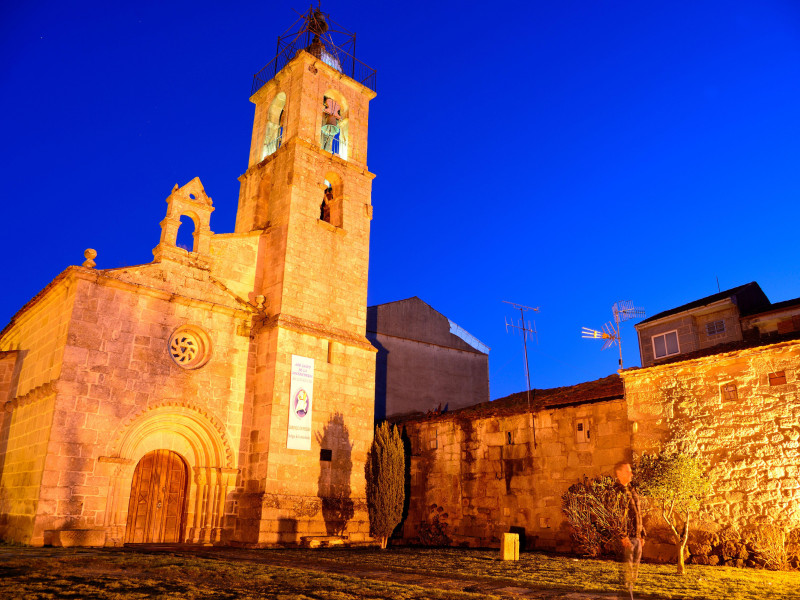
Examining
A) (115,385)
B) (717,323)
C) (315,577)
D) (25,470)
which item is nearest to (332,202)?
(115,385)

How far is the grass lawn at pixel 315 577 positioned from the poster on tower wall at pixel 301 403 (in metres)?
3.96

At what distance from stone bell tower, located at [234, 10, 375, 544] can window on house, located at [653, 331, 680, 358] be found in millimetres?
14678

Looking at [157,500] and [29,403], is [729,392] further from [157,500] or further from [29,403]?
[29,403]

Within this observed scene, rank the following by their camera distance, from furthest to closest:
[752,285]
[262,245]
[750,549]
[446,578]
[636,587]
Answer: [752,285] < [262,245] < [750,549] < [446,578] < [636,587]

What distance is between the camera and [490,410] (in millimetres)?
17688

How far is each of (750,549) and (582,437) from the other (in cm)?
458

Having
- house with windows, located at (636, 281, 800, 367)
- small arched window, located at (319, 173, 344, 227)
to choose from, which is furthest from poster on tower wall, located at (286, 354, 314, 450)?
house with windows, located at (636, 281, 800, 367)

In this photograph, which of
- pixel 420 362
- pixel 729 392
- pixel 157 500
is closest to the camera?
pixel 729 392

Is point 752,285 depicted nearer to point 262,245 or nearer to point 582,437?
point 582,437

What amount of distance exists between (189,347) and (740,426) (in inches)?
531

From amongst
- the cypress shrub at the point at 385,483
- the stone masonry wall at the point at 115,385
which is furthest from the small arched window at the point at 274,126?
the cypress shrub at the point at 385,483

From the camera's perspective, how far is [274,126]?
2181 cm

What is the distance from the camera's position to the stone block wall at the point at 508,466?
48.6 ft

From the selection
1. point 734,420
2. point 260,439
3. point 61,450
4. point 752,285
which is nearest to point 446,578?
point 734,420
